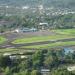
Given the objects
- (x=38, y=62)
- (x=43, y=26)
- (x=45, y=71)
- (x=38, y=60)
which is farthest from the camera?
(x=43, y=26)

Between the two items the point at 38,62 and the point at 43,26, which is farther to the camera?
the point at 43,26

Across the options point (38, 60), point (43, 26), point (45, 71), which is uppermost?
point (45, 71)

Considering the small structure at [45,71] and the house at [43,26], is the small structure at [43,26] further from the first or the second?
the small structure at [45,71]

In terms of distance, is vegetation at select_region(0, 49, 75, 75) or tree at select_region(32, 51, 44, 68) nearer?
vegetation at select_region(0, 49, 75, 75)

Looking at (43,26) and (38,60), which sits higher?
(38,60)

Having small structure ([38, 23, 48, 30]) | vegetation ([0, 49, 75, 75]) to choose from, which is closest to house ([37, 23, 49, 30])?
small structure ([38, 23, 48, 30])

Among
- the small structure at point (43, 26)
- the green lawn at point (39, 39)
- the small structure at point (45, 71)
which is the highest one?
the small structure at point (45, 71)

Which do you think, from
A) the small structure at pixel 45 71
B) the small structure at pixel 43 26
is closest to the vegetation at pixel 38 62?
the small structure at pixel 45 71

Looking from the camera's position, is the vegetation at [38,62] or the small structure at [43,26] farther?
the small structure at [43,26]

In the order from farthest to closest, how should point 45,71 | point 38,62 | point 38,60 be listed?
point 38,60 → point 38,62 → point 45,71

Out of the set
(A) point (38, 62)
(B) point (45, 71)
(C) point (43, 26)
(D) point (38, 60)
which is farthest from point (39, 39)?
(B) point (45, 71)

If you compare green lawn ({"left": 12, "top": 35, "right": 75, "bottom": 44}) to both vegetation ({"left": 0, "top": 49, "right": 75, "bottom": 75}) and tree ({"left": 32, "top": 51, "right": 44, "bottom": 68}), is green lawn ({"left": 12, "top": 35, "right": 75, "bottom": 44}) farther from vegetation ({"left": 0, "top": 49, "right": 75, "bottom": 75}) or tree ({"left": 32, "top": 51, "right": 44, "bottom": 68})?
tree ({"left": 32, "top": 51, "right": 44, "bottom": 68})

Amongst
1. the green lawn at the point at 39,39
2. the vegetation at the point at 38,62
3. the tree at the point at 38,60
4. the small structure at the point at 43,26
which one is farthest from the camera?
the small structure at the point at 43,26

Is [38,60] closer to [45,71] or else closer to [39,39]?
[45,71]
